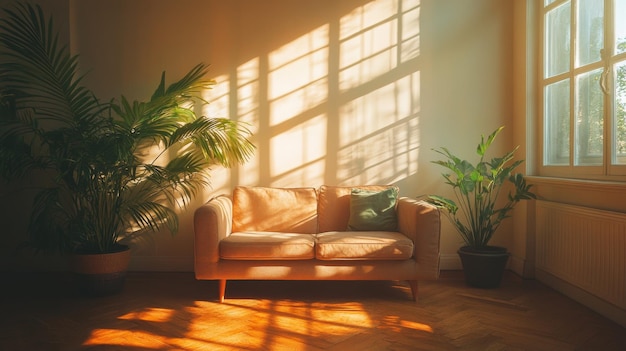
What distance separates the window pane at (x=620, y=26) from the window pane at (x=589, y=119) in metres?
0.20

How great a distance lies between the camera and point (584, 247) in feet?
9.65

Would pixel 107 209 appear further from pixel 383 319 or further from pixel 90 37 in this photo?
pixel 383 319

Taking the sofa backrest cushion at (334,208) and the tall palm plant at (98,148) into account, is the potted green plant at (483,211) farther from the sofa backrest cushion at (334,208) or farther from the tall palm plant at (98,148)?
the tall palm plant at (98,148)

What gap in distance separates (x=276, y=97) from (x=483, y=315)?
237cm

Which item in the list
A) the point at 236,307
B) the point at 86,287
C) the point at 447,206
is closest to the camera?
the point at 236,307

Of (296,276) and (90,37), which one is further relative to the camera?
(90,37)

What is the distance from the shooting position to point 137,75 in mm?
3980

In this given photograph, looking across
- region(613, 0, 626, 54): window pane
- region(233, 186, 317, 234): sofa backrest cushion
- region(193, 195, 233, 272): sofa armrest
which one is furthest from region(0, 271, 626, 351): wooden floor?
region(613, 0, 626, 54): window pane

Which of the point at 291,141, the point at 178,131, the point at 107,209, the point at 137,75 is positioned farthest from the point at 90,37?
the point at 291,141

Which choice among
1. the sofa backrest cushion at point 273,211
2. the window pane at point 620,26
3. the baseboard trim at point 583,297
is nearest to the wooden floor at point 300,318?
the baseboard trim at point 583,297

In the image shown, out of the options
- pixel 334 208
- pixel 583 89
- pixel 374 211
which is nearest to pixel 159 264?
pixel 334 208

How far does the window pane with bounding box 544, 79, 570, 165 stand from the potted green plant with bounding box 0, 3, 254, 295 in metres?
2.42

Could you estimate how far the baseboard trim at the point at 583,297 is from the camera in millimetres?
2635

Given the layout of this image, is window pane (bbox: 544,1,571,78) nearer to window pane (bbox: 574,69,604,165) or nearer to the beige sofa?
window pane (bbox: 574,69,604,165)
